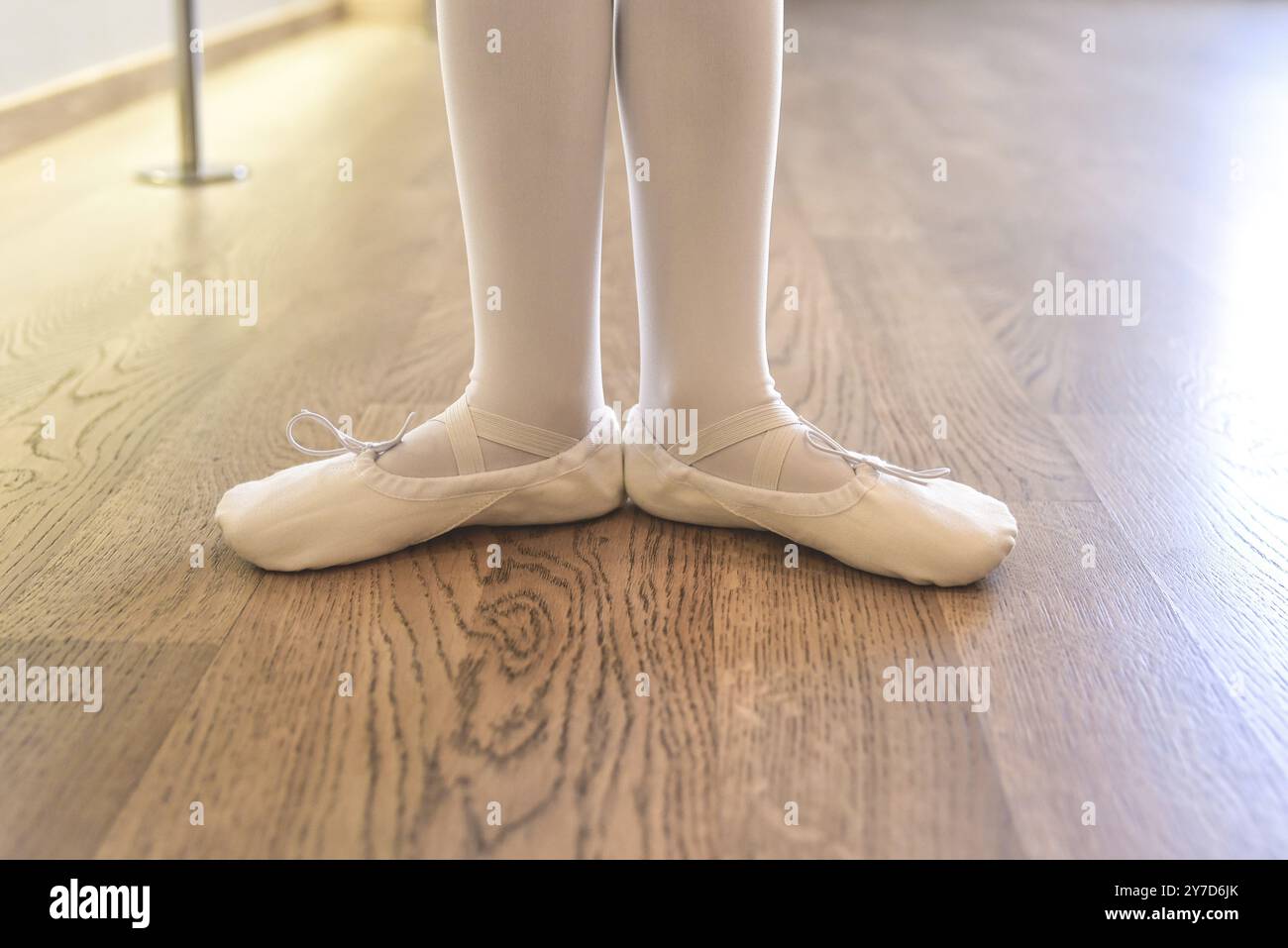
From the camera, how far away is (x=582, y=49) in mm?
699

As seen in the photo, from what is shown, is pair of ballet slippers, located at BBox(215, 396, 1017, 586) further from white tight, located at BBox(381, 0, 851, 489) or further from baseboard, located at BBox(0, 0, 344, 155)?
baseboard, located at BBox(0, 0, 344, 155)

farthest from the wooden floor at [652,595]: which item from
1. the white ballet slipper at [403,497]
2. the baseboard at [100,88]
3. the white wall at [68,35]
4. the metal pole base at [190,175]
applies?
the white wall at [68,35]

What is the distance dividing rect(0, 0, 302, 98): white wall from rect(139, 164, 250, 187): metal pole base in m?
0.30

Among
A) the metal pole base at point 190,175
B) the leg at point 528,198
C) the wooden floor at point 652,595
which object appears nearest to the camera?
the wooden floor at point 652,595

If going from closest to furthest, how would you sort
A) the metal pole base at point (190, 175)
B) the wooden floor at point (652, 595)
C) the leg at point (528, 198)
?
the wooden floor at point (652, 595) < the leg at point (528, 198) < the metal pole base at point (190, 175)

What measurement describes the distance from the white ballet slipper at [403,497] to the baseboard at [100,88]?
1.49 metres

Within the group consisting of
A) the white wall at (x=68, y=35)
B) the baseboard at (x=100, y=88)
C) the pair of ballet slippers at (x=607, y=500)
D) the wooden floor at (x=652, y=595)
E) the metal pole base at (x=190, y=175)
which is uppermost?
the white wall at (x=68, y=35)

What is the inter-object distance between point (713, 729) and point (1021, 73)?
3147mm

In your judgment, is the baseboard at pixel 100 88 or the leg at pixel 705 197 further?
the baseboard at pixel 100 88

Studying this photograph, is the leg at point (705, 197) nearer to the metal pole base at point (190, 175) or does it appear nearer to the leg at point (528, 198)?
the leg at point (528, 198)

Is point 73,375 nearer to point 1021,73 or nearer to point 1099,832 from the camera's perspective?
point 1099,832

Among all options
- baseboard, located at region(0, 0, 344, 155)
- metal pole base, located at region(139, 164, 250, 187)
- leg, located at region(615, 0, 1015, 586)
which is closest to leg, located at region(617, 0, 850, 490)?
leg, located at region(615, 0, 1015, 586)

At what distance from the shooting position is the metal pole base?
6.12 feet

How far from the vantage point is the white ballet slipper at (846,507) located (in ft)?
2.40
